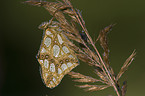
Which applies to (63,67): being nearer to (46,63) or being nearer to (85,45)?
(46,63)

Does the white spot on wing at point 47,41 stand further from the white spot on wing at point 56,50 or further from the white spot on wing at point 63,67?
the white spot on wing at point 63,67

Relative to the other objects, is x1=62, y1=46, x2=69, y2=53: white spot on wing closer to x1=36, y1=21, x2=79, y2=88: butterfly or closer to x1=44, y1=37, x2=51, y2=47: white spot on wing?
x1=36, y1=21, x2=79, y2=88: butterfly

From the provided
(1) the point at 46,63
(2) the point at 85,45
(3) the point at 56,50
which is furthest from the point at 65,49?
(2) the point at 85,45

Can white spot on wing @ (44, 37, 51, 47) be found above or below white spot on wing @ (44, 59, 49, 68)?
above

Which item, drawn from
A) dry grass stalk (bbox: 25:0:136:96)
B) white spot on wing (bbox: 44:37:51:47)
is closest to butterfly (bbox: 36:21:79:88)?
white spot on wing (bbox: 44:37:51:47)

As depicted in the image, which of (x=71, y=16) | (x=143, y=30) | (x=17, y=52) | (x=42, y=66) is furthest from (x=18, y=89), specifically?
(x=71, y=16)

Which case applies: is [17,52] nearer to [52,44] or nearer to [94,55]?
[52,44]

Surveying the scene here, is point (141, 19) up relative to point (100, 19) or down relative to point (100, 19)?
down

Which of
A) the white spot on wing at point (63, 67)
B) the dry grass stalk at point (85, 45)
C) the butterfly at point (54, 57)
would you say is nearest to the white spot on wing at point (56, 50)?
the butterfly at point (54, 57)
